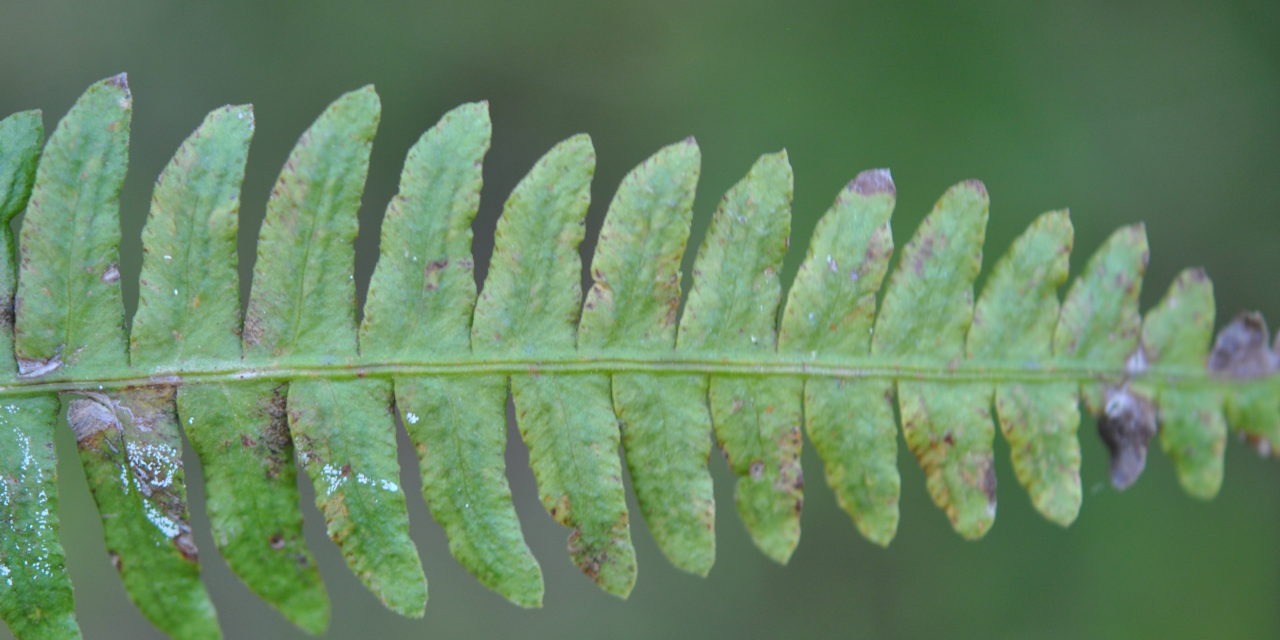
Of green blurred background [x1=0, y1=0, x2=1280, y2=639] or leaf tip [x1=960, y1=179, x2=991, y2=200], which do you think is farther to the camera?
green blurred background [x1=0, y1=0, x2=1280, y2=639]

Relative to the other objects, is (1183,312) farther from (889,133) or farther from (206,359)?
(206,359)

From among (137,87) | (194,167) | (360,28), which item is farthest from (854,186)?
(137,87)

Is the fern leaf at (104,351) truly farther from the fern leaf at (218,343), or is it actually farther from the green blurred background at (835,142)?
the green blurred background at (835,142)

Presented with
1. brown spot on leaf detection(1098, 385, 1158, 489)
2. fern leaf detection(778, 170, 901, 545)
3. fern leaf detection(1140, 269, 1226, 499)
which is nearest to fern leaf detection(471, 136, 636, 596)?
fern leaf detection(778, 170, 901, 545)

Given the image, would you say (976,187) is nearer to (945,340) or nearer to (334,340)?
(945,340)

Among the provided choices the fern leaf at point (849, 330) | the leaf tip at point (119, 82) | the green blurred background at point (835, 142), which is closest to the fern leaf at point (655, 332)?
the fern leaf at point (849, 330)

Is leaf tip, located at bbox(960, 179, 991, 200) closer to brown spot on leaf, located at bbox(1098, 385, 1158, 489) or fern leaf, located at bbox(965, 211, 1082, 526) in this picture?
fern leaf, located at bbox(965, 211, 1082, 526)

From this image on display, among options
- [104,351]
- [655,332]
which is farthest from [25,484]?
[655,332]
